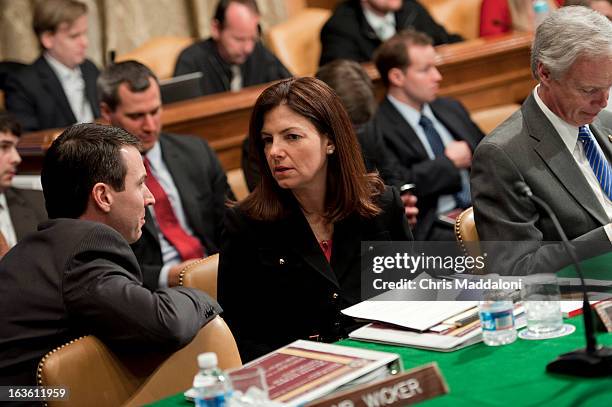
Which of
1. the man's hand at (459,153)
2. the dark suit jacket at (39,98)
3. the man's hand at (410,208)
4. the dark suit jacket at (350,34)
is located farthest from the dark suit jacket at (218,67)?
the man's hand at (410,208)

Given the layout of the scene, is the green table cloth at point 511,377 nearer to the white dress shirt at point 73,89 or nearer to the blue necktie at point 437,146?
the blue necktie at point 437,146

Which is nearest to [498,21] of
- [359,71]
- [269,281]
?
[359,71]

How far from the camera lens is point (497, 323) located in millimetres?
2303

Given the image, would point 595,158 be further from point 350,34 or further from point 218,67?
point 350,34

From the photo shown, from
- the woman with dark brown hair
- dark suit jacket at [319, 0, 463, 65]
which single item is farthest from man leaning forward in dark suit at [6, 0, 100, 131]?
the woman with dark brown hair

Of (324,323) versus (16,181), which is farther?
(16,181)

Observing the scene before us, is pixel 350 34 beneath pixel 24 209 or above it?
above

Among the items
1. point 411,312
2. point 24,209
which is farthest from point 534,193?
point 24,209

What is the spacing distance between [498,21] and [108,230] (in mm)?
Answer: 4882

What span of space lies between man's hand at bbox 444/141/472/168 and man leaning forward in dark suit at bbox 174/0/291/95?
5.61ft

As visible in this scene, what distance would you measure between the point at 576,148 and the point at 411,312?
912 millimetres

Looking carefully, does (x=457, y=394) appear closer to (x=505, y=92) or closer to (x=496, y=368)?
(x=496, y=368)

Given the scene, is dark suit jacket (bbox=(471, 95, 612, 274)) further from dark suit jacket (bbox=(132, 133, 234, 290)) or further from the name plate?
dark suit jacket (bbox=(132, 133, 234, 290))

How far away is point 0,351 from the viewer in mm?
2422
